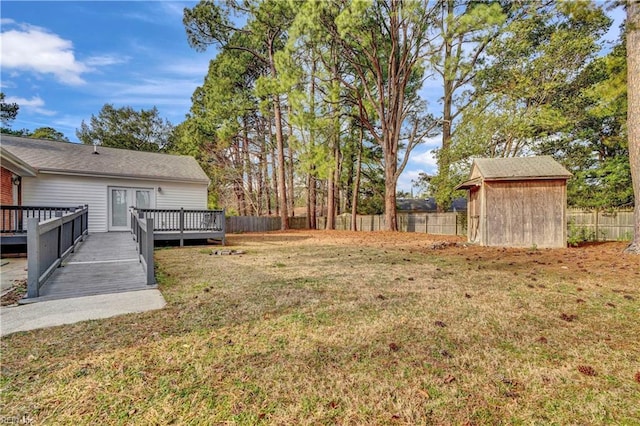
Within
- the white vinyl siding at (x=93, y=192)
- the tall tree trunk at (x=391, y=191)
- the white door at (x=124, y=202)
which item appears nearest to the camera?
the white vinyl siding at (x=93, y=192)

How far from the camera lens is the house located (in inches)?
437

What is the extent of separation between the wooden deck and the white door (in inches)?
239

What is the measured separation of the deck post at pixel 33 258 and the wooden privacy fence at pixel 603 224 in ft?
44.5

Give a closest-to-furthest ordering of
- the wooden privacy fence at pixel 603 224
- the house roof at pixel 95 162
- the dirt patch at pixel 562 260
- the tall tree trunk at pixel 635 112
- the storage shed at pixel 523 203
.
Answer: the dirt patch at pixel 562 260 < the tall tree trunk at pixel 635 112 < the storage shed at pixel 523 203 < the wooden privacy fence at pixel 603 224 < the house roof at pixel 95 162

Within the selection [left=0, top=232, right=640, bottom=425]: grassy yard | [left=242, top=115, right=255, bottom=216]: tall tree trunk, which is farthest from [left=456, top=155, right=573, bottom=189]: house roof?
[left=242, top=115, right=255, bottom=216]: tall tree trunk

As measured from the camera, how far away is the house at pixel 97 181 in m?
11.1

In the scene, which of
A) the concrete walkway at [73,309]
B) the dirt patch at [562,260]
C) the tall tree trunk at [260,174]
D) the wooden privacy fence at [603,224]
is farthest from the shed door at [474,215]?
the tall tree trunk at [260,174]

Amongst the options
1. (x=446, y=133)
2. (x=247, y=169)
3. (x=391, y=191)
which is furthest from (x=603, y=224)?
(x=247, y=169)

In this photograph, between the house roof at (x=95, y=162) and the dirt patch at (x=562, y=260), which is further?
the house roof at (x=95, y=162)

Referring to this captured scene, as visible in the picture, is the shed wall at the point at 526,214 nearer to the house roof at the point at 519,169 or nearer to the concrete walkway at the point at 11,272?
the house roof at the point at 519,169

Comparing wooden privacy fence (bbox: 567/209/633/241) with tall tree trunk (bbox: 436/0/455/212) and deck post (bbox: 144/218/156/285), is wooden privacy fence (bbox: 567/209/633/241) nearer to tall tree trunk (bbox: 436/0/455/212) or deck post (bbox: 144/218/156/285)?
tall tree trunk (bbox: 436/0/455/212)

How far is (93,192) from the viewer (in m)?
12.4

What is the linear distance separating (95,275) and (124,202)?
9.61 meters

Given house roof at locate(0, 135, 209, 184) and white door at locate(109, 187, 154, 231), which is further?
white door at locate(109, 187, 154, 231)
